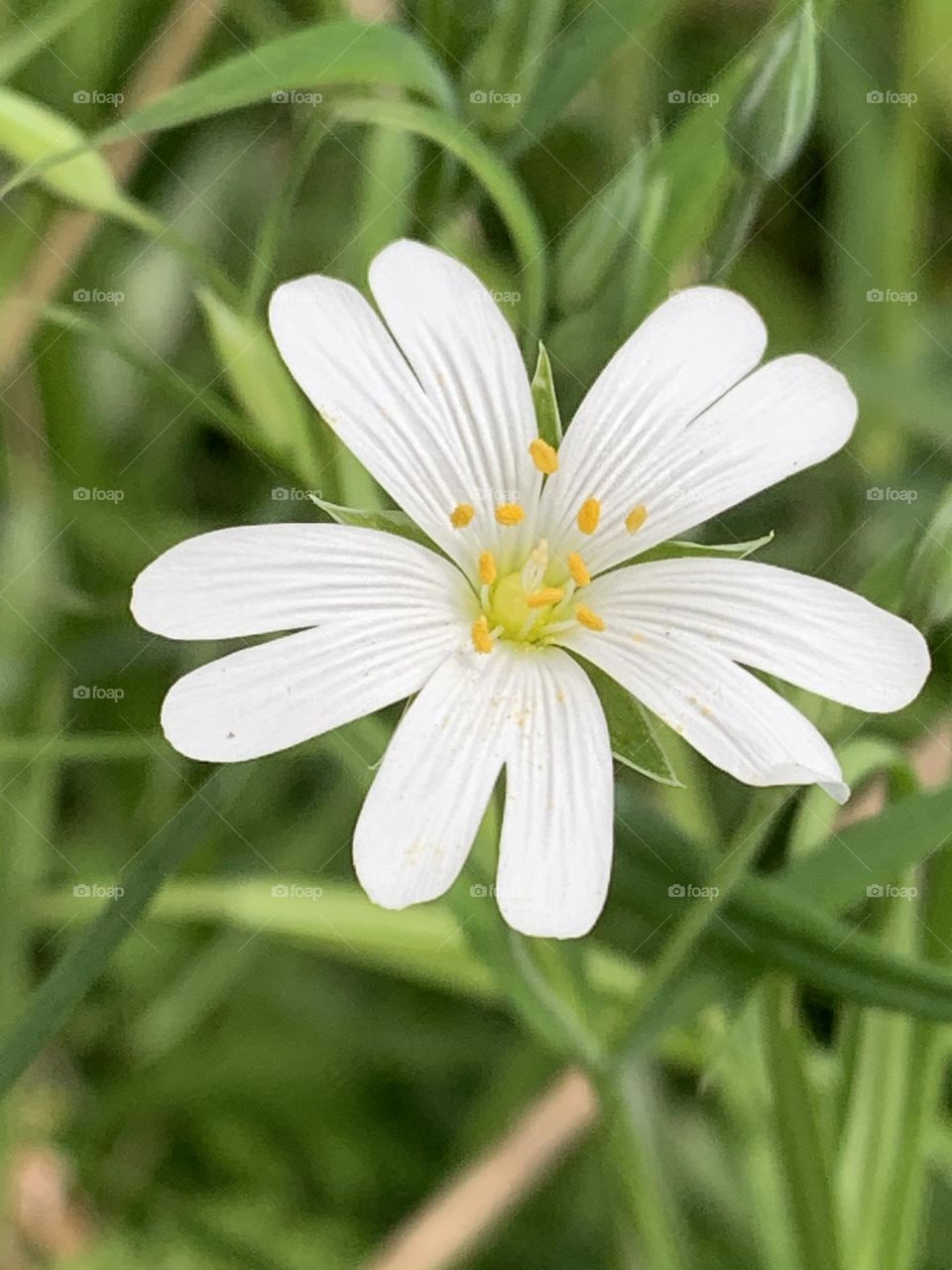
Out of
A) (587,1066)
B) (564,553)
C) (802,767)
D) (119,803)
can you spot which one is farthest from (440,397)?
(119,803)

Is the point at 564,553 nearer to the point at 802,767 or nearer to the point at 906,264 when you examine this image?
the point at 802,767

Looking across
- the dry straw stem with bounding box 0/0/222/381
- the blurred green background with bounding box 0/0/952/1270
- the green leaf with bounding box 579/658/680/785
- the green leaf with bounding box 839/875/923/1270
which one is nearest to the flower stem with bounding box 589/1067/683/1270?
the blurred green background with bounding box 0/0/952/1270

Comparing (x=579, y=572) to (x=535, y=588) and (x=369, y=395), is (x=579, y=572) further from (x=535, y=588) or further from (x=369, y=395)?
(x=369, y=395)

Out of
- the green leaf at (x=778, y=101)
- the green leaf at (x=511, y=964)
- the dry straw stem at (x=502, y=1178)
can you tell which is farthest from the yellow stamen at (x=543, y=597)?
the dry straw stem at (x=502, y=1178)

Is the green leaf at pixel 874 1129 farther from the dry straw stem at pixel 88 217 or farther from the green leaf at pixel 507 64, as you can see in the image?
the dry straw stem at pixel 88 217

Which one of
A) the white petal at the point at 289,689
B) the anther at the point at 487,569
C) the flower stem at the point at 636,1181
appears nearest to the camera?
the white petal at the point at 289,689

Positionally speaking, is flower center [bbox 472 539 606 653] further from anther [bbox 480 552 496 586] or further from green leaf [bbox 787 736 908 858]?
green leaf [bbox 787 736 908 858]
